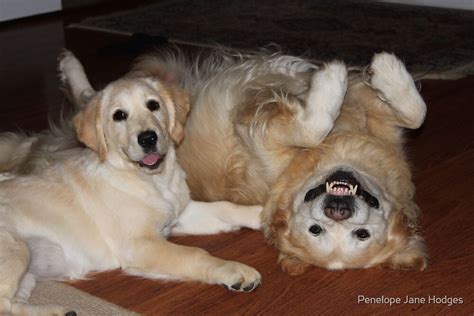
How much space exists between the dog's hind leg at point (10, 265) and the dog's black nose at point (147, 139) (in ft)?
1.53

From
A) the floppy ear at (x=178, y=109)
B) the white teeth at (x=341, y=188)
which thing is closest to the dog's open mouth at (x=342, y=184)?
the white teeth at (x=341, y=188)

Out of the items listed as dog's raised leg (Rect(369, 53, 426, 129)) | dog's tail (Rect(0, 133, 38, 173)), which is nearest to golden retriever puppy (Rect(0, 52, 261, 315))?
dog's tail (Rect(0, 133, 38, 173))

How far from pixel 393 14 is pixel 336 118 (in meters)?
3.70

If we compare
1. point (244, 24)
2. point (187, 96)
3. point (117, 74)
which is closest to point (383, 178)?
point (187, 96)

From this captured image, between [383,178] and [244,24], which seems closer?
[383,178]

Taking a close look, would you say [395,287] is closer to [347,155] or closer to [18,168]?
[347,155]

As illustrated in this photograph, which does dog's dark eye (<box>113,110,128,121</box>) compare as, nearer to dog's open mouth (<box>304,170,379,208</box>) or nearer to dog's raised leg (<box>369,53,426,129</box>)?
dog's open mouth (<box>304,170,379,208</box>)

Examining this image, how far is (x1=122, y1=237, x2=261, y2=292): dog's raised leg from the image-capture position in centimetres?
210

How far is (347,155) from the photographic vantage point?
2.41m

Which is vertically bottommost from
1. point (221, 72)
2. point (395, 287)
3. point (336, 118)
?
point (395, 287)

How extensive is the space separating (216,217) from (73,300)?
63 centimetres

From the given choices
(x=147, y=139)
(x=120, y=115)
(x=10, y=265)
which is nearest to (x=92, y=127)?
(x=120, y=115)

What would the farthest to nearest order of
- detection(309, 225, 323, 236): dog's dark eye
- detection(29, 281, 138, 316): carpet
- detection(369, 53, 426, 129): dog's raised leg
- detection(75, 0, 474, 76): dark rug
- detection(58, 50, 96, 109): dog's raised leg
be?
detection(75, 0, 474, 76): dark rug, detection(58, 50, 96, 109): dog's raised leg, detection(369, 53, 426, 129): dog's raised leg, detection(309, 225, 323, 236): dog's dark eye, detection(29, 281, 138, 316): carpet

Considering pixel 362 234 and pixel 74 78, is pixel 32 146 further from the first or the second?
pixel 362 234
